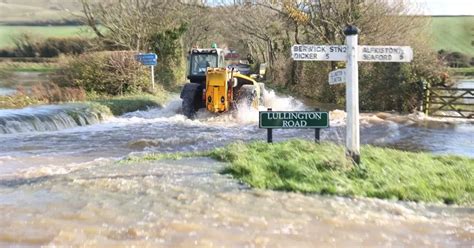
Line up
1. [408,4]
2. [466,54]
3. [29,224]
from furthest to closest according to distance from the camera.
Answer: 1. [466,54]
2. [408,4]
3. [29,224]

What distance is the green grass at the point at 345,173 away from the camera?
27.3 ft

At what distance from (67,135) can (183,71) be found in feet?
70.4

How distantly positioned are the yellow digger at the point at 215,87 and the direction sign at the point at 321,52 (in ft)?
35.2

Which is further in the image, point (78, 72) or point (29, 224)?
point (78, 72)

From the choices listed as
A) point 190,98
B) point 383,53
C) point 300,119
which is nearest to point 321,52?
point 383,53

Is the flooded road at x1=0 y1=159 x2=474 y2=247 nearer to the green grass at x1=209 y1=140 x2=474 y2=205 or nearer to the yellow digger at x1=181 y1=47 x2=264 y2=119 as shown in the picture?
the green grass at x1=209 y1=140 x2=474 y2=205

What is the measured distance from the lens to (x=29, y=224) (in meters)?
6.37

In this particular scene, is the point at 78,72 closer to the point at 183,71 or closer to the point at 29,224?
the point at 183,71

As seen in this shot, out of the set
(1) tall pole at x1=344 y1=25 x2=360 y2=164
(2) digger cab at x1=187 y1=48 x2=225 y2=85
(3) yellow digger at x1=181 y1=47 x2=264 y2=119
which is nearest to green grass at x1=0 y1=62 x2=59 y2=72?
(2) digger cab at x1=187 y1=48 x2=225 y2=85

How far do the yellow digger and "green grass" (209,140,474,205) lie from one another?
29.7 ft

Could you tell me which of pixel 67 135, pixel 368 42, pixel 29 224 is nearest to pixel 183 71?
pixel 368 42

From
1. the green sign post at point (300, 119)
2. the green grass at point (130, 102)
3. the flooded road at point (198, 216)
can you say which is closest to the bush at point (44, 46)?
the green grass at point (130, 102)

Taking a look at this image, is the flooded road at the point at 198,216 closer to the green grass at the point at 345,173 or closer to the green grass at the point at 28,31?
the green grass at the point at 345,173

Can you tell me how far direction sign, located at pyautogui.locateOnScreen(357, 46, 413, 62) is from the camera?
9109mm
